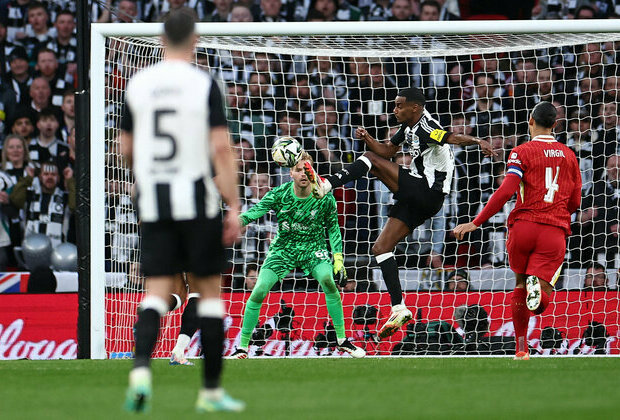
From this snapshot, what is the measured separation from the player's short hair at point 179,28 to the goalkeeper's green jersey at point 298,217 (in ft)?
15.4

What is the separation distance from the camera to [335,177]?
871 centimetres

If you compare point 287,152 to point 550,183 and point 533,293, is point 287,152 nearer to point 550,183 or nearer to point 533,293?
point 550,183

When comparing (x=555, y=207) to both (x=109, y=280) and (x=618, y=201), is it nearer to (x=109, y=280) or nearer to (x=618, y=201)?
(x=618, y=201)

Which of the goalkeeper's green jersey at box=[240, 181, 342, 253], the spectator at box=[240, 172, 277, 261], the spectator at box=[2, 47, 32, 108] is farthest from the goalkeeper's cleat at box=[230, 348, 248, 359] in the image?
the spectator at box=[2, 47, 32, 108]

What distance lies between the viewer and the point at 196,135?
4594 mm

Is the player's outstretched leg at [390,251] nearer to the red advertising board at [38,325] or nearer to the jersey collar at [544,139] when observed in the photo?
the jersey collar at [544,139]

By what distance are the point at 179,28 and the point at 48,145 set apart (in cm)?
888

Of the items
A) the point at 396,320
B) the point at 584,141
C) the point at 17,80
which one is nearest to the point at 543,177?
the point at 396,320

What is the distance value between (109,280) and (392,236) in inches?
114

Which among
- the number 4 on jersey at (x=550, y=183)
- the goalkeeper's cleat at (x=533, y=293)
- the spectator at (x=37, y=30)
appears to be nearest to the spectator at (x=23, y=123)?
the spectator at (x=37, y=30)

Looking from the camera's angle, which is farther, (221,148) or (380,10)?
(380,10)

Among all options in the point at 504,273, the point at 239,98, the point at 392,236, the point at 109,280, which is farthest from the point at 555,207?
the point at 239,98

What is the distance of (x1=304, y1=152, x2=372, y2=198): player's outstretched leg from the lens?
8586 mm

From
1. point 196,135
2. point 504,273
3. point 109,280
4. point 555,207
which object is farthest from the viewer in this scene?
point 504,273
